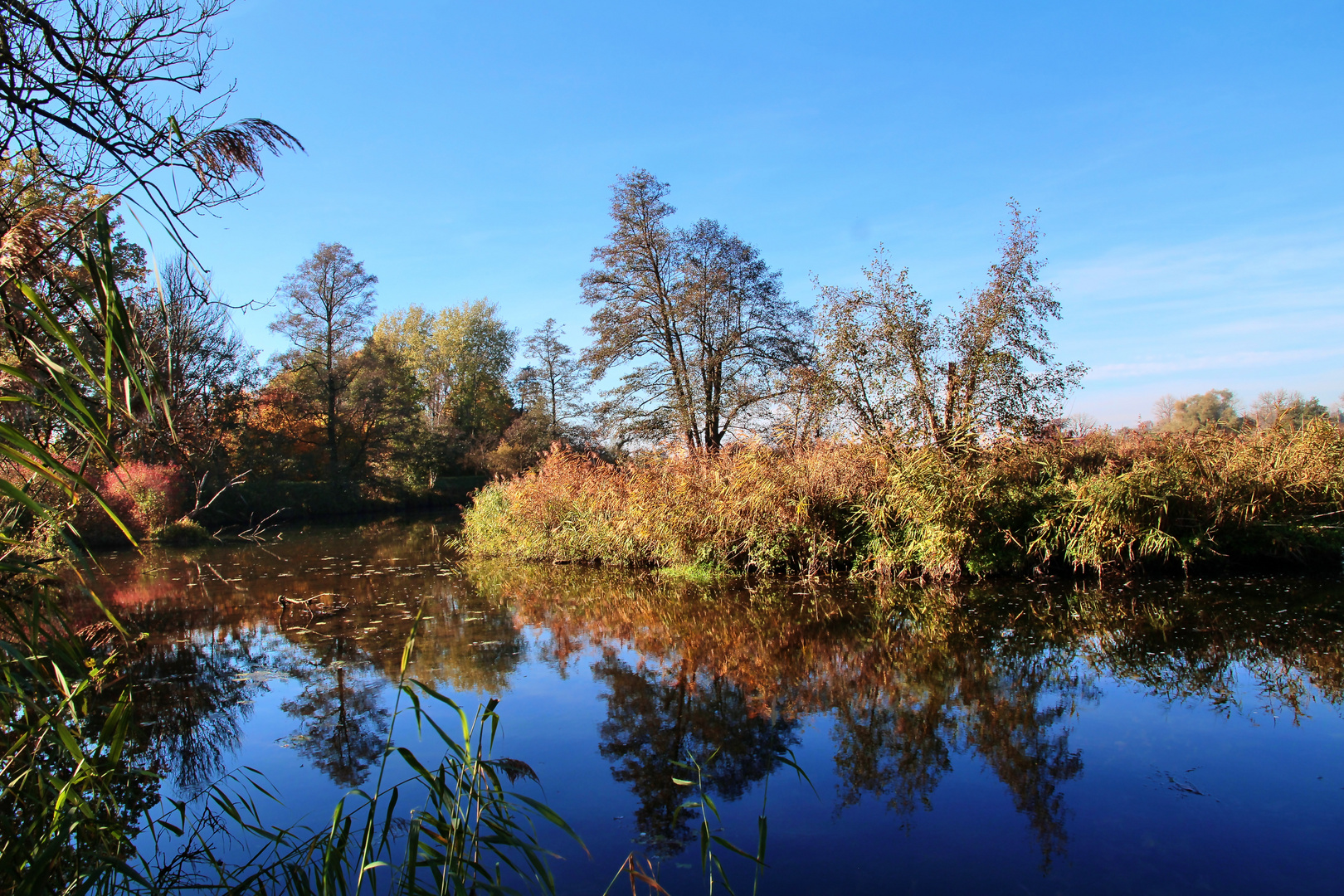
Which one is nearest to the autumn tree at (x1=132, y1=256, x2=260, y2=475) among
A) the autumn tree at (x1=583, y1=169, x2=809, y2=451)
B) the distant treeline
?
the distant treeline

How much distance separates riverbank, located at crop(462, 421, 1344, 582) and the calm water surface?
0.71m

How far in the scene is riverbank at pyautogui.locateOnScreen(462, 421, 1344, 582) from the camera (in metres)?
9.95

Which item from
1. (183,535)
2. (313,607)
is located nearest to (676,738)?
(313,607)


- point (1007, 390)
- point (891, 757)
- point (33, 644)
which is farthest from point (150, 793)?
point (1007, 390)

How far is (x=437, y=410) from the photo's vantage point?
46.4 meters

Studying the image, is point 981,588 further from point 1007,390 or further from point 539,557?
point 539,557

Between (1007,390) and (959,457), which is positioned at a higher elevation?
(1007,390)

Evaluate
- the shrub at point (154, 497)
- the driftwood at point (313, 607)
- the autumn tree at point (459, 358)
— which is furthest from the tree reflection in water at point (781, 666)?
the autumn tree at point (459, 358)

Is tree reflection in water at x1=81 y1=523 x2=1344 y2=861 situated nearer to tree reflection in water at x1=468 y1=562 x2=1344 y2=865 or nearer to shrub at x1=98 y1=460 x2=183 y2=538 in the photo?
tree reflection in water at x1=468 y1=562 x2=1344 y2=865

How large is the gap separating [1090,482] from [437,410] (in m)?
41.9

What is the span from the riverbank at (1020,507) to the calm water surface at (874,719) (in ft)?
2.33

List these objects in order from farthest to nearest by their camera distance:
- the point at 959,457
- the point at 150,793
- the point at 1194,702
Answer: the point at 959,457 → the point at 1194,702 → the point at 150,793

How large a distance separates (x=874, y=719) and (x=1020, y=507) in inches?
245

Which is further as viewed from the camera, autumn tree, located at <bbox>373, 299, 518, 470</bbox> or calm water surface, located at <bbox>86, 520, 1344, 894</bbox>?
autumn tree, located at <bbox>373, 299, 518, 470</bbox>
